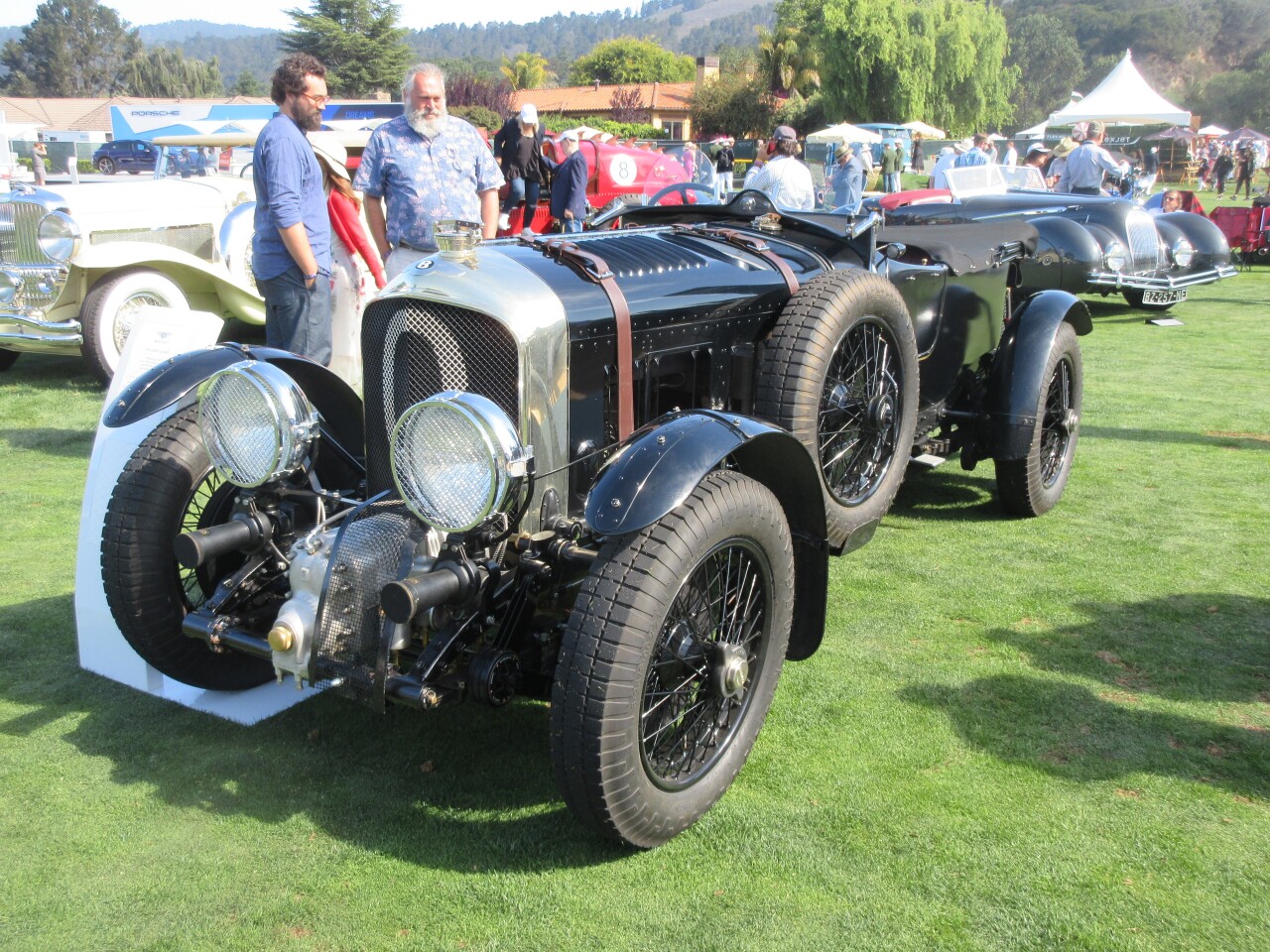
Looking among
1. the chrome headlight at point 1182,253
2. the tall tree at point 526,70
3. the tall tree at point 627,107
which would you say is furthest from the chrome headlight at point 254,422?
the tall tree at point 526,70

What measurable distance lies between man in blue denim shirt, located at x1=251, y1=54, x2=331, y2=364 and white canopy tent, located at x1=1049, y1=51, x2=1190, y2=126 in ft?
100

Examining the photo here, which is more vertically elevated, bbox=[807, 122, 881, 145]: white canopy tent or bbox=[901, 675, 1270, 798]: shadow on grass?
bbox=[807, 122, 881, 145]: white canopy tent

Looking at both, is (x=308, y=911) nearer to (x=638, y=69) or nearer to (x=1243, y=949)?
(x=1243, y=949)

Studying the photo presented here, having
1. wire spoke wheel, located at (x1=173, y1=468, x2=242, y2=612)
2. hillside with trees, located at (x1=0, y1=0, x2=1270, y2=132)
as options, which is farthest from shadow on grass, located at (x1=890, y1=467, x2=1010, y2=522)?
hillside with trees, located at (x1=0, y1=0, x2=1270, y2=132)

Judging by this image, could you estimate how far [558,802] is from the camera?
9.54ft

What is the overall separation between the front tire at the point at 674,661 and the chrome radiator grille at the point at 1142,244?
9.51 metres

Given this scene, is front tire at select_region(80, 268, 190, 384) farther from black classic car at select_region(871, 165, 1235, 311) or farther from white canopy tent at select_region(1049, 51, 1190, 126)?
white canopy tent at select_region(1049, 51, 1190, 126)

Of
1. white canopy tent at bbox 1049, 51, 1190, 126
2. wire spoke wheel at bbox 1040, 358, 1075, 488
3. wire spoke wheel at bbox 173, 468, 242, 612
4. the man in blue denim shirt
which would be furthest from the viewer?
white canopy tent at bbox 1049, 51, 1190, 126

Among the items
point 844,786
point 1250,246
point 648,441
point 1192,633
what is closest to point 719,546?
point 648,441

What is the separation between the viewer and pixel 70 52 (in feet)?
353

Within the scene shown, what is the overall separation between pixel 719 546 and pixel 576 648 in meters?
0.50

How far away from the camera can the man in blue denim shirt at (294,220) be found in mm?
4773

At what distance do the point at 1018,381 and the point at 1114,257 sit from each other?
6777 mm

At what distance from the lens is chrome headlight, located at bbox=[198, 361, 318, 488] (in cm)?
293
